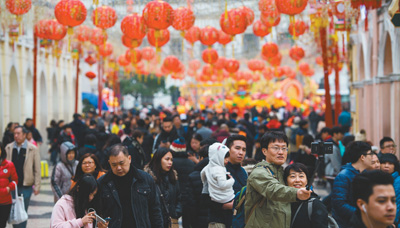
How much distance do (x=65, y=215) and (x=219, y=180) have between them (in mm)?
1774

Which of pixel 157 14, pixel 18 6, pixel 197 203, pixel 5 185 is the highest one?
pixel 18 6

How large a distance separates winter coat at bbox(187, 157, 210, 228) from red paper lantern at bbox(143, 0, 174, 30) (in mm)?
5260

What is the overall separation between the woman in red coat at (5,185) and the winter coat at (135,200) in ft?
9.44

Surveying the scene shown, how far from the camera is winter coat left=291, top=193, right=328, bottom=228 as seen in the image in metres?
5.04

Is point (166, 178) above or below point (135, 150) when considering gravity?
below

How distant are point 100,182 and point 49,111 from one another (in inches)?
949

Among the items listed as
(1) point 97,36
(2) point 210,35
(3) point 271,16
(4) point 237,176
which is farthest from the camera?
(1) point 97,36

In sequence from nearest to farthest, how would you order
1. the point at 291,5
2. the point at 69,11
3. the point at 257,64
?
1. the point at 291,5
2. the point at 69,11
3. the point at 257,64

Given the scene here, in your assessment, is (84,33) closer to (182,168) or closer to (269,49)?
(269,49)

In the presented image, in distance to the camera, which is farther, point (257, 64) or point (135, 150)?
point (257, 64)

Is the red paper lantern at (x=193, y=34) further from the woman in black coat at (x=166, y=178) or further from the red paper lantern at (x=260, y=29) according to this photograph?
the woman in black coat at (x=166, y=178)

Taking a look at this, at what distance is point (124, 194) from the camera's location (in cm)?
587

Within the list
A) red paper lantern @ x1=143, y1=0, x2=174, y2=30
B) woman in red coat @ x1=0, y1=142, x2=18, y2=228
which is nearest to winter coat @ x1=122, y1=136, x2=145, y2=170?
woman in red coat @ x1=0, y1=142, x2=18, y2=228

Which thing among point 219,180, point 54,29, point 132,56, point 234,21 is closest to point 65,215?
point 219,180
